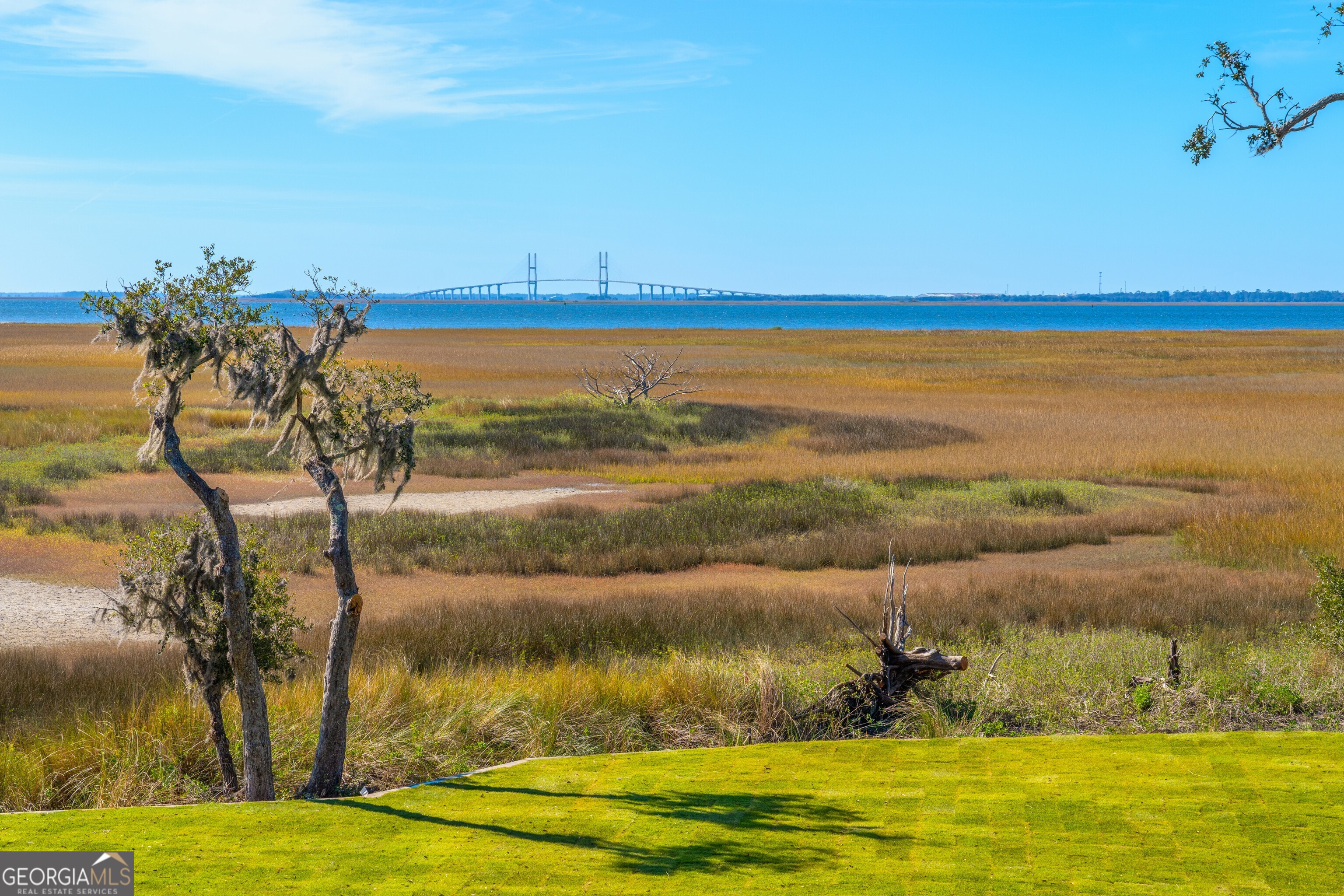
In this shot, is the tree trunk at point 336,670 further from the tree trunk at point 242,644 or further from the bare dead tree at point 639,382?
the bare dead tree at point 639,382

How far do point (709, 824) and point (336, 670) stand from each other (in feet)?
9.18

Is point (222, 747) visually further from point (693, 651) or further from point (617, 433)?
point (617, 433)

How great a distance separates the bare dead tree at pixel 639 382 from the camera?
145 ft

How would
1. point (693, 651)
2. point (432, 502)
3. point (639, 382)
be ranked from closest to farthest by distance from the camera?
point (693, 651) < point (432, 502) < point (639, 382)

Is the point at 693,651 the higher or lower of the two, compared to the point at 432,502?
lower

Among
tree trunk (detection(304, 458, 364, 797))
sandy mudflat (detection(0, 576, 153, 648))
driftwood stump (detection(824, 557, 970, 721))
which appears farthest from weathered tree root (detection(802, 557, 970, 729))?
sandy mudflat (detection(0, 576, 153, 648))

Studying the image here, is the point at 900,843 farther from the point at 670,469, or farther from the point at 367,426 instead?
the point at 670,469

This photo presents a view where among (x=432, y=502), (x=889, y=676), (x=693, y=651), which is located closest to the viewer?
(x=889, y=676)

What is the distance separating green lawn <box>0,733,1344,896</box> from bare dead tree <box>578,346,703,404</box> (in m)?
35.0

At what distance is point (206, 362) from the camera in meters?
6.79

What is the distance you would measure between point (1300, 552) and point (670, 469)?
16.3 meters

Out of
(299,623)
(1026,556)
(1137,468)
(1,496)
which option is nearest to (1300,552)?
(1026,556)

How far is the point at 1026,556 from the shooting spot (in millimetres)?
19891

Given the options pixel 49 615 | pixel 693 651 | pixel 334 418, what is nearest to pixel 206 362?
pixel 334 418
